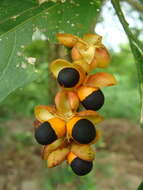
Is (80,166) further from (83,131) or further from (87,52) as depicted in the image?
(87,52)

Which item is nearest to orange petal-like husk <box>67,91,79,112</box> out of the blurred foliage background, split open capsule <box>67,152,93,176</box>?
split open capsule <box>67,152,93,176</box>

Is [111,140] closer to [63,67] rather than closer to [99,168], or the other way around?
[99,168]

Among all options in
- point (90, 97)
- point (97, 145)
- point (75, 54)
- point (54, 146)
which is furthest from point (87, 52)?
point (97, 145)

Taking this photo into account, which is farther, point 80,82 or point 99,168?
point 99,168

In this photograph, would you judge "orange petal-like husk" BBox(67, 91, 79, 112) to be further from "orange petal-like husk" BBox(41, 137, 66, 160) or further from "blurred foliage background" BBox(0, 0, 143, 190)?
"blurred foliage background" BBox(0, 0, 143, 190)

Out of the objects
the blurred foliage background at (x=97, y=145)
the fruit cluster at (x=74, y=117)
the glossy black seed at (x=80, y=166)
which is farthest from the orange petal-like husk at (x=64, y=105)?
the blurred foliage background at (x=97, y=145)

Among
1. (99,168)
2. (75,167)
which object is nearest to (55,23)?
(75,167)
